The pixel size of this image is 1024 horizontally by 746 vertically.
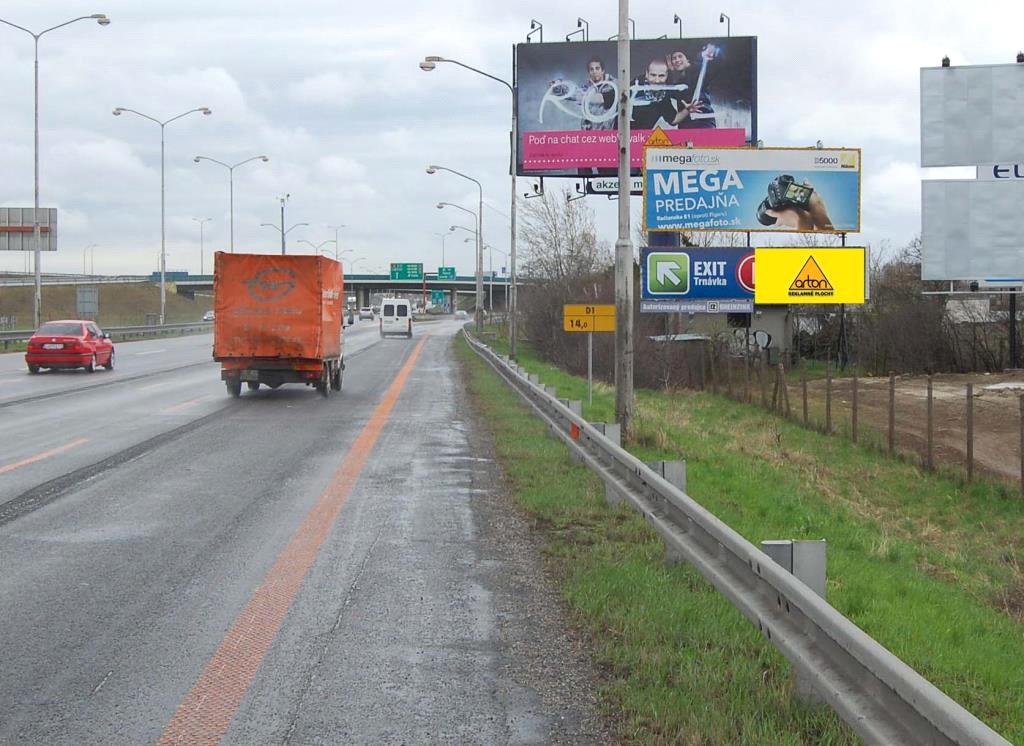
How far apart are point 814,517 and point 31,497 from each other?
8.11 meters

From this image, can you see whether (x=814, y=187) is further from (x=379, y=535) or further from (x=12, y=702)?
(x=12, y=702)

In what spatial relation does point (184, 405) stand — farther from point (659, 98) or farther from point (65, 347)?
point (659, 98)

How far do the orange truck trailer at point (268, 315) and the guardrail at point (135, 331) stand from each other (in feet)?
90.9

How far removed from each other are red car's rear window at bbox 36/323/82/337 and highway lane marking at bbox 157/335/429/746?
25.3 meters

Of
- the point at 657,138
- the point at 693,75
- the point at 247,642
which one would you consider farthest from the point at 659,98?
the point at 247,642

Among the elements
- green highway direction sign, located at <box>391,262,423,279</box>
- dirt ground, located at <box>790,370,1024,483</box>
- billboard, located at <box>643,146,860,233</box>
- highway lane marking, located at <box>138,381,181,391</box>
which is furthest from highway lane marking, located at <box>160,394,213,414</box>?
green highway direction sign, located at <box>391,262,423,279</box>

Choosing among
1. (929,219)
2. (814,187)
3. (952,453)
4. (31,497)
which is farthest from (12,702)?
(814,187)

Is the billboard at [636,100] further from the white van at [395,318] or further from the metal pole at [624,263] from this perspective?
the white van at [395,318]

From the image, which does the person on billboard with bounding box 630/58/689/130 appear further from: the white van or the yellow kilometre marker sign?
the white van

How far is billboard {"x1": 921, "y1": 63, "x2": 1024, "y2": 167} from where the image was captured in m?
27.3

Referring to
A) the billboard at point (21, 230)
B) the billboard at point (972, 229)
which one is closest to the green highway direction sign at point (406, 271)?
the billboard at point (21, 230)

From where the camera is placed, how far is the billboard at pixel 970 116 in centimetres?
2730

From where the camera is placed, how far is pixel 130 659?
636 cm

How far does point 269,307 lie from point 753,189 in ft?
43.8
